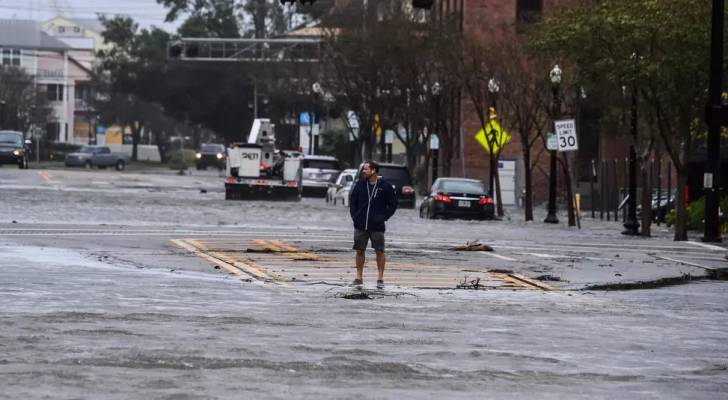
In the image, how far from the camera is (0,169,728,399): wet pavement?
1214 cm

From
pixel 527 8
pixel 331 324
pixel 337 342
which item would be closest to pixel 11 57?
pixel 527 8

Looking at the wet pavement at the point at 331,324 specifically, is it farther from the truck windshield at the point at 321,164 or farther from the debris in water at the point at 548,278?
the truck windshield at the point at 321,164

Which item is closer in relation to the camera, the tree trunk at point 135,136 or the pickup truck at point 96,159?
the pickup truck at point 96,159

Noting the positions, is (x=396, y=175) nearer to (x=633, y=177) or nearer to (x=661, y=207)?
(x=661, y=207)

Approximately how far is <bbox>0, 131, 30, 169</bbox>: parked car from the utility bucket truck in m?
23.1

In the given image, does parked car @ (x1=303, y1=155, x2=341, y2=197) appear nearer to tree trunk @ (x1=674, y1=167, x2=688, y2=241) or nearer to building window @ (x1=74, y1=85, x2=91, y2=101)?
tree trunk @ (x1=674, y1=167, x2=688, y2=241)

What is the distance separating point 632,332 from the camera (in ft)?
55.3

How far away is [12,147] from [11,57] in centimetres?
7305

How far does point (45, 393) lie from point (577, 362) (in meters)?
4.92

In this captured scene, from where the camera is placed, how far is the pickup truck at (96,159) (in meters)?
115

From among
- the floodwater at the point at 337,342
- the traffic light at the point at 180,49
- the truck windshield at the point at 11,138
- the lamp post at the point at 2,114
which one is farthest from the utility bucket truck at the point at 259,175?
the lamp post at the point at 2,114

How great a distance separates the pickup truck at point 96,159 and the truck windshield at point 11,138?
28.1 m

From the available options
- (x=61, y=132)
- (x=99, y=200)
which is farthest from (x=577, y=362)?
(x=61, y=132)

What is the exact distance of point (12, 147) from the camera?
86.2 m
